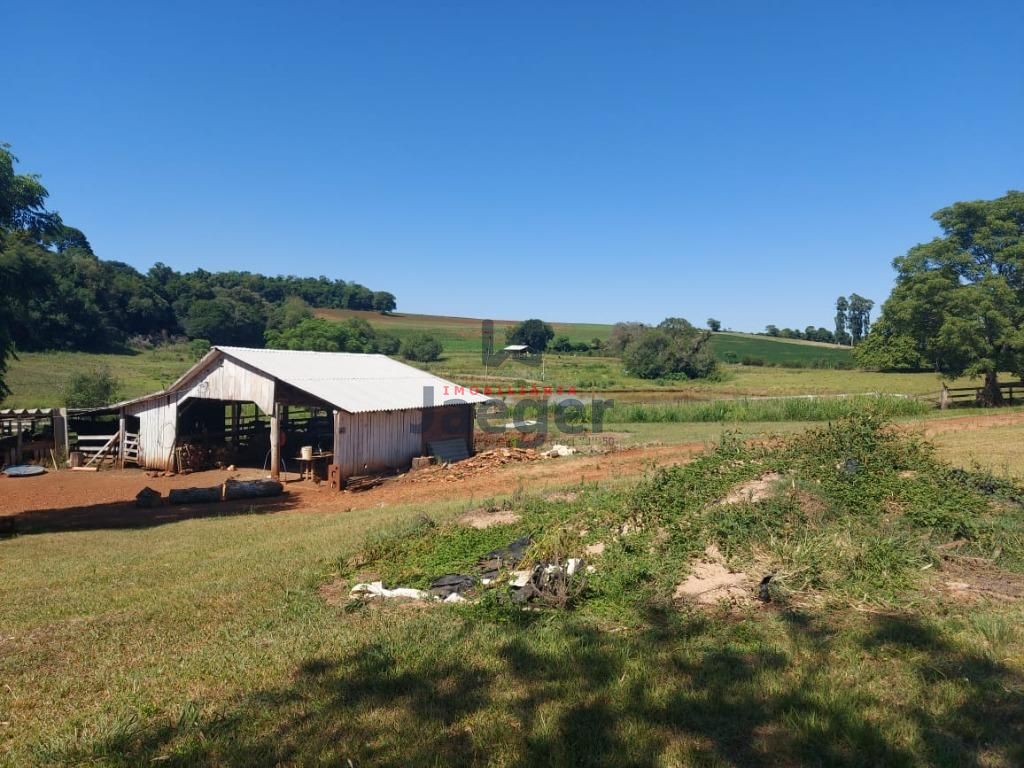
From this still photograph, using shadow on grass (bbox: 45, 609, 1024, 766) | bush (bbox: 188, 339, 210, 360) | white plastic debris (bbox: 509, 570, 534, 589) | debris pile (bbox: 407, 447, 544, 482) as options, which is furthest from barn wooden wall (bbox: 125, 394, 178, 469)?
bush (bbox: 188, 339, 210, 360)

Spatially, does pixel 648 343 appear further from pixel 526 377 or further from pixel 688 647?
pixel 688 647

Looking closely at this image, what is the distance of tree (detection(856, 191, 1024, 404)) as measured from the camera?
31.0 metres

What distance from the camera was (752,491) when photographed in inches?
367

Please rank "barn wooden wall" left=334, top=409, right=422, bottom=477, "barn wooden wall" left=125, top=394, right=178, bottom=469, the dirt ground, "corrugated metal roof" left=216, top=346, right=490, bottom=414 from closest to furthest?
the dirt ground
"barn wooden wall" left=334, top=409, right=422, bottom=477
"corrugated metal roof" left=216, top=346, right=490, bottom=414
"barn wooden wall" left=125, top=394, right=178, bottom=469

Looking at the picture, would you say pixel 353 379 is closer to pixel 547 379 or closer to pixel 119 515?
pixel 119 515

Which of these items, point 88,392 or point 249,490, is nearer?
point 249,490

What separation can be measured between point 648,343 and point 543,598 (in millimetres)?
67508

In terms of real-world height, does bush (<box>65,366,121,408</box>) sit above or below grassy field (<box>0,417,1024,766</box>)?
above

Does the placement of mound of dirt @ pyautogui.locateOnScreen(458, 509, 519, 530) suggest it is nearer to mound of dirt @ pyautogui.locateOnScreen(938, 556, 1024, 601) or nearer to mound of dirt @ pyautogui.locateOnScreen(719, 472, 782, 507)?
mound of dirt @ pyautogui.locateOnScreen(719, 472, 782, 507)

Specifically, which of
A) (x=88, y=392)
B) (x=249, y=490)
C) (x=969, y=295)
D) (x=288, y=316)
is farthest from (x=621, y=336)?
(x=249, y=490)

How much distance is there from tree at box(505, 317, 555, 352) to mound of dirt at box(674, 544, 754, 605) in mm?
89163

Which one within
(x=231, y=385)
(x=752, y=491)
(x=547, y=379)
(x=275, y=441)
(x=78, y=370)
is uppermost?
(x=231, y=385)

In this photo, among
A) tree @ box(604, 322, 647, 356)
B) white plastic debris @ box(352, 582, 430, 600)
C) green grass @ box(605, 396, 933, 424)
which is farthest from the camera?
tree @ box(604, 322, 647, 356)

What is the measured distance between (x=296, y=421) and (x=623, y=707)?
25266mm
